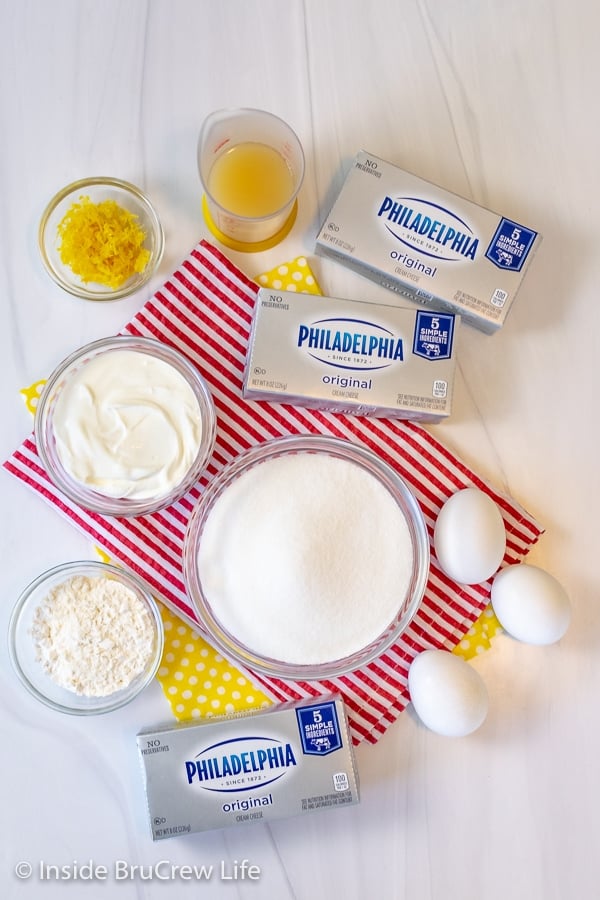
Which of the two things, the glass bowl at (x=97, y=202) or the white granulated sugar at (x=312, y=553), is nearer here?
the white granulated sugar at (x=312, y=553)

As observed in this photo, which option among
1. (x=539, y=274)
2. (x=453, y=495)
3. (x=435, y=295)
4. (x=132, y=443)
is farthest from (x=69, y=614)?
(x=539, y=274)

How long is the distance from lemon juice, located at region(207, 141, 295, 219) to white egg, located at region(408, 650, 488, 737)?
645 millimetres

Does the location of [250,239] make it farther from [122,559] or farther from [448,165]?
[122,559]

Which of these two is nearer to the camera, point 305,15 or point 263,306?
point 263,306

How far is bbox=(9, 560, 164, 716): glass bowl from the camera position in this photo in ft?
3.40

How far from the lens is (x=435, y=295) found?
1.07m

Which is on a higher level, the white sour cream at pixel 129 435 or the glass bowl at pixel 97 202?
the glass bowl at pixel 97 202

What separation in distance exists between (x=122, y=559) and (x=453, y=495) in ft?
1.52

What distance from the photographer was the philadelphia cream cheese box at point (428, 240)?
3.50ft

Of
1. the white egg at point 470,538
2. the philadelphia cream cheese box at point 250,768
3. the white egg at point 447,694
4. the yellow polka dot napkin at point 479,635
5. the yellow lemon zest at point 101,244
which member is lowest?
the philadelphia cream cheese box at point 250,768

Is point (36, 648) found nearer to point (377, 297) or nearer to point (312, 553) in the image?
point (312, 553)

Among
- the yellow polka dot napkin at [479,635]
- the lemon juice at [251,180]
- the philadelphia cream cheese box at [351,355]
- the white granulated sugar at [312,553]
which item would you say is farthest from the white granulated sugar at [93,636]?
the lemon juice at [251,180]

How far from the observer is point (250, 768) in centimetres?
103

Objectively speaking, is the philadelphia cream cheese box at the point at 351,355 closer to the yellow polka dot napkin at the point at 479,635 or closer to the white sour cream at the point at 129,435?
the white sour cream at the point at 129,435
